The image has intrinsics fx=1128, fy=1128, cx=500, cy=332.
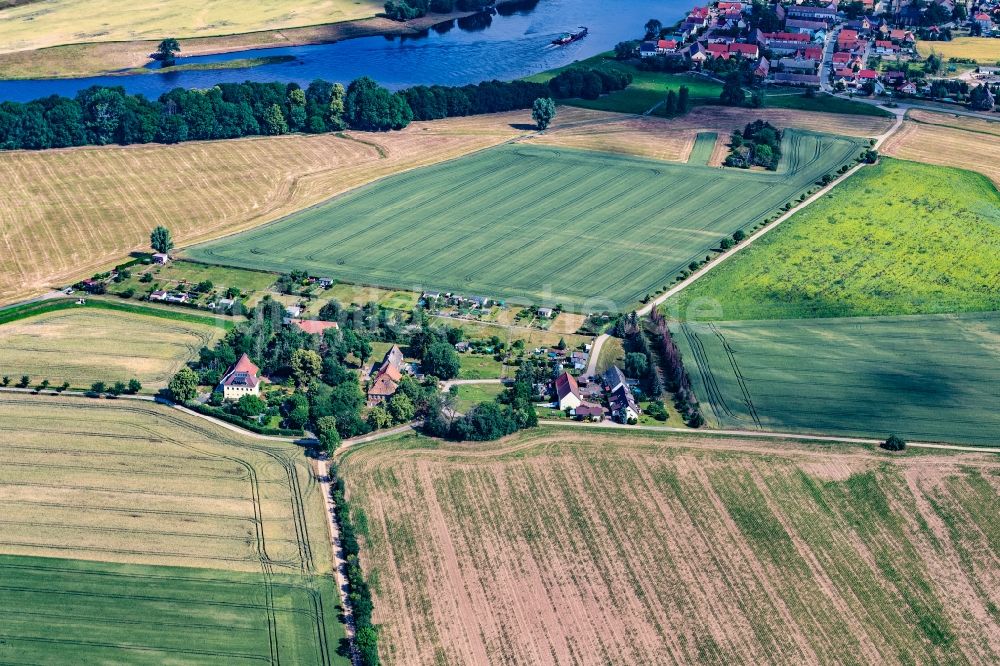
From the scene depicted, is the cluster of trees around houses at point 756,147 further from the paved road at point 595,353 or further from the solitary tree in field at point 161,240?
the solitary tree in field at point 161,240

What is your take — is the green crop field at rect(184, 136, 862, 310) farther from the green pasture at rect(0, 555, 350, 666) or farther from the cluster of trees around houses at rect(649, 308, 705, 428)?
the green pasture at rect(0, 555, 350, 666)

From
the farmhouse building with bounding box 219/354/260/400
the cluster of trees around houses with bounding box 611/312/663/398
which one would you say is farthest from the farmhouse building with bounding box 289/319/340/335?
the cluster of trees around houses with bounding box 611/312/663/398

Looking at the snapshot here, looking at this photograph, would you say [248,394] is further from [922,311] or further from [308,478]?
[922,311]

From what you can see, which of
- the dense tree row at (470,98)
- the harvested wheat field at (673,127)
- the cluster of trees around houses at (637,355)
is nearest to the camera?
the cluster of trees around houses at (637,355)

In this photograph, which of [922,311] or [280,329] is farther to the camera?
[922,311]

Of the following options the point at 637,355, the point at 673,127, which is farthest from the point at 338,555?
the point at 673,127

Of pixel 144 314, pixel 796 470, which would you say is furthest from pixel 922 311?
pixel 144 314

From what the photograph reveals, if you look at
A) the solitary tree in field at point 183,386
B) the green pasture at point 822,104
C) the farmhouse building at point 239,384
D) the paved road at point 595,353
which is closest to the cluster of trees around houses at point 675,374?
the paved road at point 595,353
